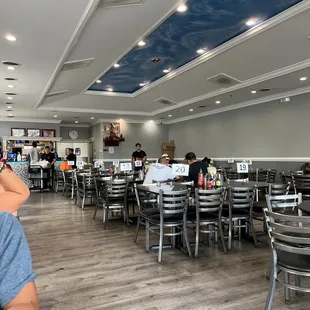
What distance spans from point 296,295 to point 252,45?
14.4 feet

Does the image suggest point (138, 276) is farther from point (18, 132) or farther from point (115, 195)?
point (18, 132)

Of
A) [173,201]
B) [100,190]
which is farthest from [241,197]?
[100,190]

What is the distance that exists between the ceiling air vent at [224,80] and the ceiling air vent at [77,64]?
3142mm

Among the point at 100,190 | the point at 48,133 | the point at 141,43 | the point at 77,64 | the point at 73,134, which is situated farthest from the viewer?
the point at 73,134

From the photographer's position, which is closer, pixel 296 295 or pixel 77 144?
pixel 296 295

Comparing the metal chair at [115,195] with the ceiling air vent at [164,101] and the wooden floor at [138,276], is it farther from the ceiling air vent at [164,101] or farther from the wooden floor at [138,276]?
the ceiling air vent at [164,101]

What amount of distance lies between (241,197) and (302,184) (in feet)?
7.90

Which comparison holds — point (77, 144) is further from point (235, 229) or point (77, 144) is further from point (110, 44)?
point (235, 229)

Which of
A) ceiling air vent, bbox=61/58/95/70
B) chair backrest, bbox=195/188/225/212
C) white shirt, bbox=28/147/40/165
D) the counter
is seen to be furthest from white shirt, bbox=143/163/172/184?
the counter

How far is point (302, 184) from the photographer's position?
19.3ft

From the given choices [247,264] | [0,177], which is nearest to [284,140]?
[247,264]

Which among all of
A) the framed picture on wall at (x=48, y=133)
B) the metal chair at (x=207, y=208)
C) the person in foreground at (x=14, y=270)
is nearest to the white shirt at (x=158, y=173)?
the metal chair at (x=207, y=208)

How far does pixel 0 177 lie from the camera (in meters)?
1.52

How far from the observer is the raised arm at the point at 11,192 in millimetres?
1484
